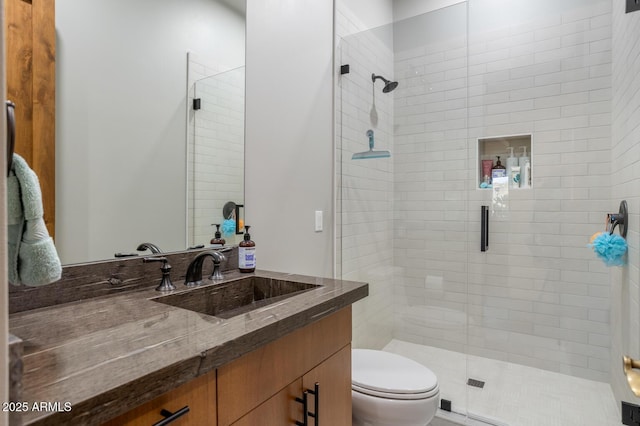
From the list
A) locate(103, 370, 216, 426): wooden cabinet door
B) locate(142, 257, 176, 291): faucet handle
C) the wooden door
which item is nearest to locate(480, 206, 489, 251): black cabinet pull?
locate(142, 257, 176, 291): faucet handle

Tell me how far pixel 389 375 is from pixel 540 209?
1663 millimetres

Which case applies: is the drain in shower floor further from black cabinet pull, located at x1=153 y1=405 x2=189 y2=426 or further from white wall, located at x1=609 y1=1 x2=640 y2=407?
black cabinet pull, located at x1=153 y1=405 x2=189 y2=426

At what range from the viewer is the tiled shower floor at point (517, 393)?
200 cm

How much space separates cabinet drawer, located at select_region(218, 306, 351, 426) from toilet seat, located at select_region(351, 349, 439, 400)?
0.45 m

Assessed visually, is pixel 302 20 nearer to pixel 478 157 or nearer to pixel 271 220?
pixel 271 220

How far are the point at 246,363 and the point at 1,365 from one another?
1.62 ft

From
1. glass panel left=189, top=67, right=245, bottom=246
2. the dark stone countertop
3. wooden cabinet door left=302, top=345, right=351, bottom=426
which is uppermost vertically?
glass panel left=189, top=67, right=245, bottom=246

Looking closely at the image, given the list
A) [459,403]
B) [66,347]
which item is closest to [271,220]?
[66,347]

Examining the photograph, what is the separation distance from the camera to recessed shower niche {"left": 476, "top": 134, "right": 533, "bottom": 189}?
99.3 inches

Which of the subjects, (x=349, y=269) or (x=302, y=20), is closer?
(x=302, y=20)

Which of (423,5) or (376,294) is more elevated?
(423,5)

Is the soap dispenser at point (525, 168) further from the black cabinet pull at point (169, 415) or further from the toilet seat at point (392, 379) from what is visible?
the black cabinet pull at point (169, 415)

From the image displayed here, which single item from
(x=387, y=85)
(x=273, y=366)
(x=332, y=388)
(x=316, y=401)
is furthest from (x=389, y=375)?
(x=387, y=85)

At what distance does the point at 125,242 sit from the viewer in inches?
47.9
